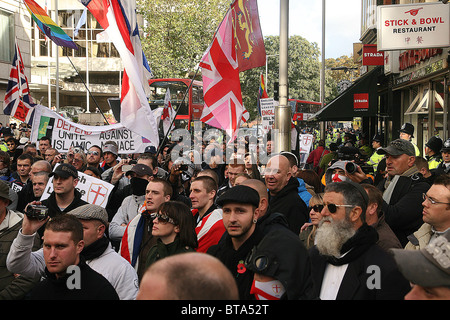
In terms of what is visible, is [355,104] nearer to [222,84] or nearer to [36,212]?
[222,84]

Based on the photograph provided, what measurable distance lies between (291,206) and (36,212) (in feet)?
8.40

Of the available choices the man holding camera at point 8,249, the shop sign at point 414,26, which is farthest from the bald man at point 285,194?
the shop sign at point 414,26

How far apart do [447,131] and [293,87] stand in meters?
53.7

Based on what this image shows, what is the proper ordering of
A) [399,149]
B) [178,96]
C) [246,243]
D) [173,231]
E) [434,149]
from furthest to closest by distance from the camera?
[178,96] < [434,149] < [399,149] < [173,231] < [246,243]

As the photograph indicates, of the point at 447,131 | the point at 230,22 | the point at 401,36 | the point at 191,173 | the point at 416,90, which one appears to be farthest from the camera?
the point at 416,90

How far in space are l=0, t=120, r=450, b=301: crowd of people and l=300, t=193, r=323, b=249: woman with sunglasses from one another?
1cm

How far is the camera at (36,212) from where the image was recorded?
4027mm

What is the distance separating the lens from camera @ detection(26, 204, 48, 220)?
403 centimetres

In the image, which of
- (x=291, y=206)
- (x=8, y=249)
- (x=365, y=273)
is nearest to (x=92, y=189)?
(x=8, y=249)

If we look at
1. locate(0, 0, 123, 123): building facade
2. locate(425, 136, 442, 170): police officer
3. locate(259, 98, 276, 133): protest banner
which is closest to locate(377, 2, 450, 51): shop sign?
locate(425, 136, 442, 170): police officer

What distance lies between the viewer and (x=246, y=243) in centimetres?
382

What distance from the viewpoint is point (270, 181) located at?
19.1 ft
